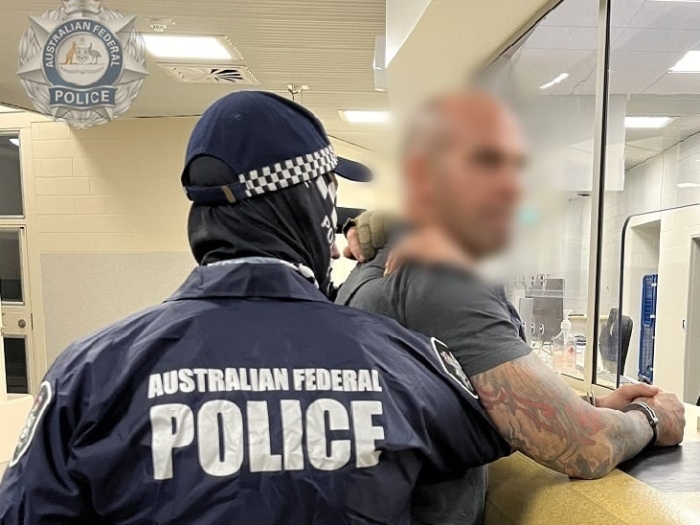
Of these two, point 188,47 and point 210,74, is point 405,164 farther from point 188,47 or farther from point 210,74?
point 210,74

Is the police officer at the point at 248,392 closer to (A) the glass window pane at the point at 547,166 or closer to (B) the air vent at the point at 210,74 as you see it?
(A) the glass window pane at the point at 547,166

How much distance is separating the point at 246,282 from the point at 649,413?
789mm

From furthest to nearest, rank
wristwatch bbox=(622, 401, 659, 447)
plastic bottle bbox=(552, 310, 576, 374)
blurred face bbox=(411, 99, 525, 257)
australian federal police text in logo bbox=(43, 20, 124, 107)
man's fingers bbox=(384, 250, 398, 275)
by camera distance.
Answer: australian federal police text in logo bbox=(43, 20, 124, 107) → plastic bottle bbox=(552, 310, 576, 374) → wristwatch bbox=(622, 401, 659, 447) → man's fingers bbox=(384, 250, 398, 275) → blurred face bbox=(411, 99, 525, 257)

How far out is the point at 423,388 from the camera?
0.80m

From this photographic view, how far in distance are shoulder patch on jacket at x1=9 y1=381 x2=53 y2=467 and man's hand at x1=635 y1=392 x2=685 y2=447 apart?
3.32 feet

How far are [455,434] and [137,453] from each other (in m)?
0.42

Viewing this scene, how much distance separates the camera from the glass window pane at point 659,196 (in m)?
3.19

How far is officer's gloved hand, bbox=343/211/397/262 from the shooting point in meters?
0.58

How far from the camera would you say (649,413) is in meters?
1.07

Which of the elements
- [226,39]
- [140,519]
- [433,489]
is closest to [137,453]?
[140,519]

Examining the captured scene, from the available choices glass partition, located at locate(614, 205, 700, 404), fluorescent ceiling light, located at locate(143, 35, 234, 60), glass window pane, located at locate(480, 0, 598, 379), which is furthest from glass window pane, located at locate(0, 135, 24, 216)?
glass window pane, located at locate(480, 0, 598, 379)

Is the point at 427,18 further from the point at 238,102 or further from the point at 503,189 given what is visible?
the point at 503,189

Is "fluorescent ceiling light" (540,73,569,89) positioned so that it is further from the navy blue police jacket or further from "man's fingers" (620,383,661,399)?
"man's fingers" (620,383,661,399)

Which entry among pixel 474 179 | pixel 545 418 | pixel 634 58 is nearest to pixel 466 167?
pixel 474 179
